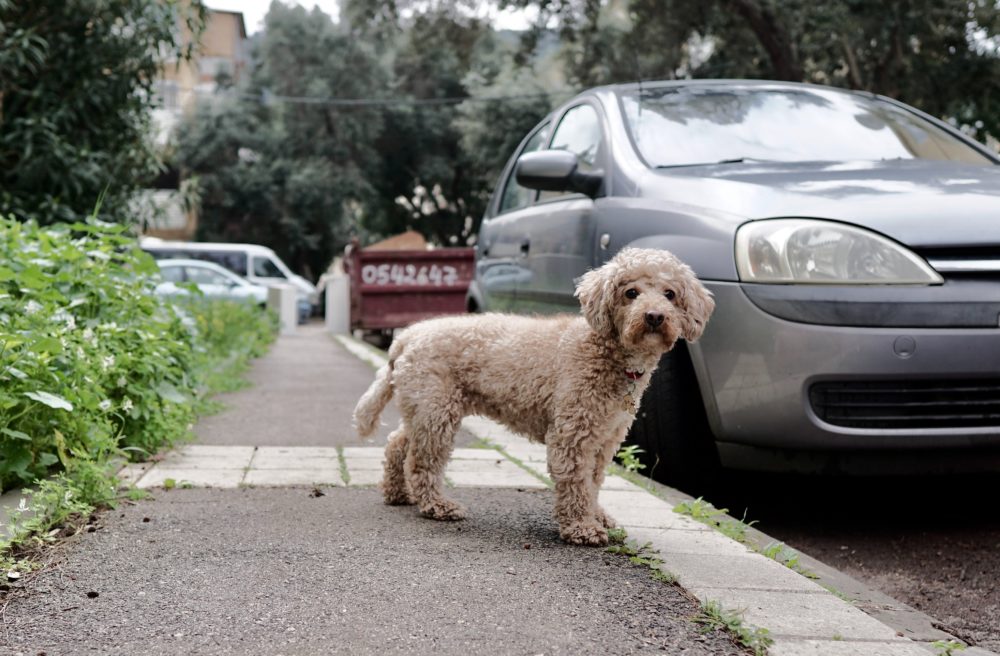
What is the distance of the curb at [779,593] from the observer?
2.69 metres

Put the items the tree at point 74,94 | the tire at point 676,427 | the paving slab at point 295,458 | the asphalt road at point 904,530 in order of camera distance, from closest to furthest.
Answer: the asphalt road at point 904,530 < the tire at point 676,427 < the paving slab at point 295,458 < the tree at point 74,94

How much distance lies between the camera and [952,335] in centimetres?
381

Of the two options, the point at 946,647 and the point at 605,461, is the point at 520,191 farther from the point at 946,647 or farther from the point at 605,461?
the point at 946,647

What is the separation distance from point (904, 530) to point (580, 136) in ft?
8.96

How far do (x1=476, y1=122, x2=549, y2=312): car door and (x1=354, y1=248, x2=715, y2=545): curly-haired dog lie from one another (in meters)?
2.01

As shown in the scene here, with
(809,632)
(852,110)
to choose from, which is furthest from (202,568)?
(852,110)

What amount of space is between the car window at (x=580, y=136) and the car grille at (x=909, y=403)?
1.95m

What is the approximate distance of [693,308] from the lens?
140 inches

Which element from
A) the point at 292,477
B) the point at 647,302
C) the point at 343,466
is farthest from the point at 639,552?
the point at 343,466

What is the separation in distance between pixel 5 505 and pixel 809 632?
2.74m

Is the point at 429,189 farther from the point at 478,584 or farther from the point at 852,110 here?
the point at 478,584

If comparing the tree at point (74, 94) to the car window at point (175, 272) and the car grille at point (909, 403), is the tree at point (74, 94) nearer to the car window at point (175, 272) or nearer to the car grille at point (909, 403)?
the car grille at point (909, 403)

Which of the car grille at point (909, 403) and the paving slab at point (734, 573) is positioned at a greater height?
the car grille at point (909, 403)

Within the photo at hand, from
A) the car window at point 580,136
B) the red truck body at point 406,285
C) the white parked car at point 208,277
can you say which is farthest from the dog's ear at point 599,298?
the white parked car at point 208,277
